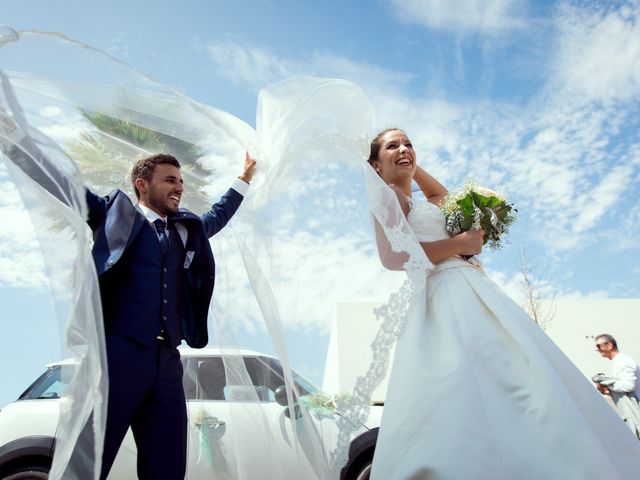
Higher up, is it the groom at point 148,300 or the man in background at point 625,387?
the man in background at point 625,387

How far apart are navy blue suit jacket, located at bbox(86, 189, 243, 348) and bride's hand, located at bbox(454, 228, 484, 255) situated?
1254mm

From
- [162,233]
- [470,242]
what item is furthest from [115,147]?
[470,242]

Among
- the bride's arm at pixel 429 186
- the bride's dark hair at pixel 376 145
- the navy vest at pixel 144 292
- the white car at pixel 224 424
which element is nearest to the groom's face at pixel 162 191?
the navy vest at pixel 144 292

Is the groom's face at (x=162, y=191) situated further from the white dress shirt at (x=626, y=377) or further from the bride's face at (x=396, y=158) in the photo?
the white dress shirt at (x=626, y=377)

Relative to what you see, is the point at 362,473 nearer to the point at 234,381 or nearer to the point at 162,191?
the point at 234,381

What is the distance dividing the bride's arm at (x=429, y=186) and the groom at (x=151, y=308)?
62.0 inches

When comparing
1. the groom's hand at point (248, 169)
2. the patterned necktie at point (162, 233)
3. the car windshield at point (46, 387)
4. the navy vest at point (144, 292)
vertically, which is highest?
the groom's hand at point (248, 169)

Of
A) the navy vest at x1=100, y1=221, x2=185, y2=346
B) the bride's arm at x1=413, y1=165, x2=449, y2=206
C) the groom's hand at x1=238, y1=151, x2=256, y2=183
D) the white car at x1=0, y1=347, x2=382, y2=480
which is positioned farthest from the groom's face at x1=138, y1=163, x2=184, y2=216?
the bride's arm at x1=413, y1=165, x2=449, y2=206

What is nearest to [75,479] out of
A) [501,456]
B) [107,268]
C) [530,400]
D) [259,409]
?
[107,268]

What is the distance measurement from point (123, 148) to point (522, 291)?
16.2 meters

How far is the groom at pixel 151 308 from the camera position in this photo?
2424 millimetres

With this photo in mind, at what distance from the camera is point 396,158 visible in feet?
10.5

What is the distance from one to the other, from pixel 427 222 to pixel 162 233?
56.3 inches

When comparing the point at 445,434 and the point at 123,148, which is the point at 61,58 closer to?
the point at 123,148
